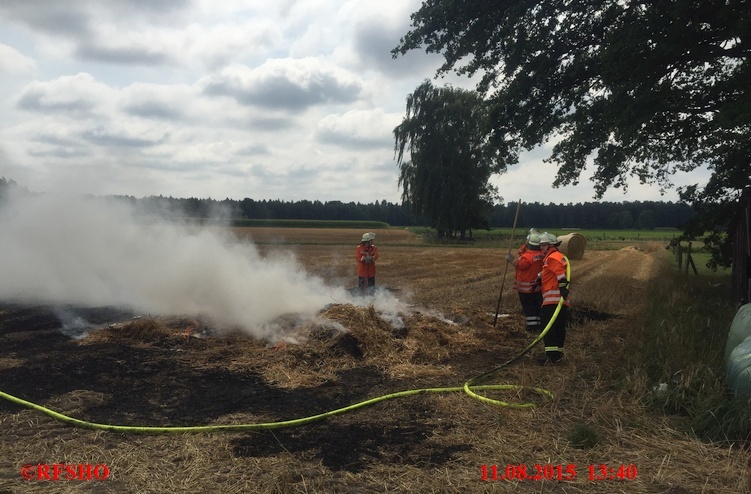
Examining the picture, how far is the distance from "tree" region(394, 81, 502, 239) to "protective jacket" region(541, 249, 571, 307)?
38196 millimetres

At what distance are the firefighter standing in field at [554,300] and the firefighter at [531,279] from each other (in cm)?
153

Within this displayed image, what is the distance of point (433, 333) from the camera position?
28.9 ft

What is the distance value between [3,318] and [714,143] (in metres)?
16.7

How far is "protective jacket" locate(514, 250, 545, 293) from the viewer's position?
31.0 feet

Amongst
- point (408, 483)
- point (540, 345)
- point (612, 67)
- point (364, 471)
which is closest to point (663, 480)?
point (408, 483)

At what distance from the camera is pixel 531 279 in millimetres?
9516

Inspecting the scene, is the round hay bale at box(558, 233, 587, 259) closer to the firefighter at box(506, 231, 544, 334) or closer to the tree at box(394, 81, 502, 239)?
the tree at box(394, 81, 502, 239)

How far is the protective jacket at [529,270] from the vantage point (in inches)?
372

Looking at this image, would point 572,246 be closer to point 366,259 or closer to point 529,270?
point 366,259

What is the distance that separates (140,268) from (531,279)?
981cm

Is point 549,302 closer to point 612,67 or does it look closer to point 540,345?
point 540,345

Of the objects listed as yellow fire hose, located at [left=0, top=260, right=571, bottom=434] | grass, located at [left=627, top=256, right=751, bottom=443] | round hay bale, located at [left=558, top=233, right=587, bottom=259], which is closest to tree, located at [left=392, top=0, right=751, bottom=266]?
grass, located at [left=627, top=256, right=751, bottom=443]

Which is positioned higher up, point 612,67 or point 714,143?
point 612,67

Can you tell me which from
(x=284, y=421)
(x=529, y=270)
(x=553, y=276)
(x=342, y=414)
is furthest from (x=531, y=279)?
(x=284, y=421)
